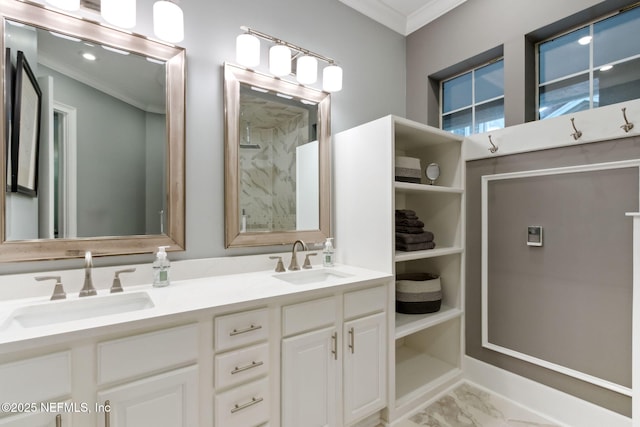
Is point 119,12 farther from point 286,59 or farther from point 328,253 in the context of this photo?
point 328,253

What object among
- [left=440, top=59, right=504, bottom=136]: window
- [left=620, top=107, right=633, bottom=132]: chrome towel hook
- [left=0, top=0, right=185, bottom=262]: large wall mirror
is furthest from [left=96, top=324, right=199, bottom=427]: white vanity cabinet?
[left=440, top=59, right=504, bottom=136]: window

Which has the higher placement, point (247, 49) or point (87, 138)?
point (247, 49)

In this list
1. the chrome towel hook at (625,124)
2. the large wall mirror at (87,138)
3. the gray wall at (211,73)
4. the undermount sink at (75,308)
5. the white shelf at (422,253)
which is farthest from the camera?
the white shelf at (422,253)

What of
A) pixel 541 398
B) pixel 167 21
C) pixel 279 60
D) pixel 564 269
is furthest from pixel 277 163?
pixel 541 398

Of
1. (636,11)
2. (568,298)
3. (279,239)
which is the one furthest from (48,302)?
(636,11)

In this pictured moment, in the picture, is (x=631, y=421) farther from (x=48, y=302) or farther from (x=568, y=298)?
(x=48, y=302)

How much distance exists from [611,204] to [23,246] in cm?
265

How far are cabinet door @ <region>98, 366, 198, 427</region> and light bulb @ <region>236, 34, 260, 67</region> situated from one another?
1478 mm

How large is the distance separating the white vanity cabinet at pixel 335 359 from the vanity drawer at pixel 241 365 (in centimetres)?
10

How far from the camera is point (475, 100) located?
7.54 feet

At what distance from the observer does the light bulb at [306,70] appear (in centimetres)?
185

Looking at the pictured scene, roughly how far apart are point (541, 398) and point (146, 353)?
6.86 ft

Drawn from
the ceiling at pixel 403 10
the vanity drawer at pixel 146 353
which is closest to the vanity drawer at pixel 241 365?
the vanity drawer at pixel 146 353

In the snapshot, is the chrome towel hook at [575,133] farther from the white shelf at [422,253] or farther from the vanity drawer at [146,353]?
the vanity drawer at [146,353]
